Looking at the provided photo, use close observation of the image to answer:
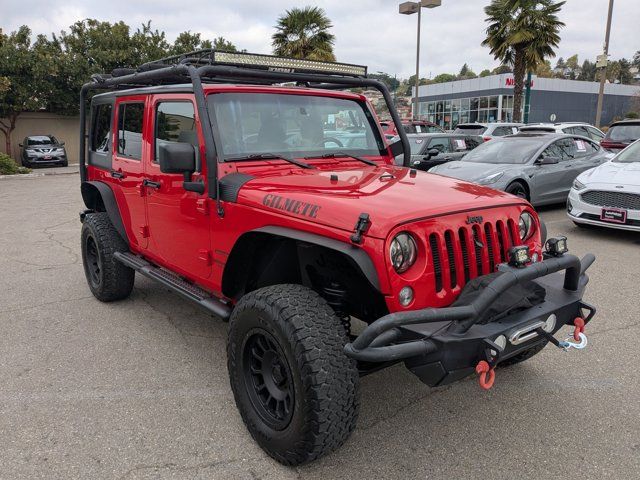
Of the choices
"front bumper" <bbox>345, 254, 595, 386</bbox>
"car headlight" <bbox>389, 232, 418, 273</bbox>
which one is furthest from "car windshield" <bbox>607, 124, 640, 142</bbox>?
"car headlight" <bbox>389, 232, 418, 273</bbox>

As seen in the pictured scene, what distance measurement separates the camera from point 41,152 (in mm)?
22531

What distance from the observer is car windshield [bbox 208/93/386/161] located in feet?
11.5

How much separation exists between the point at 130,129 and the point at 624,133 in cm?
1342

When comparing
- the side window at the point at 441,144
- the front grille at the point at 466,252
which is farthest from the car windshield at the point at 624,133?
the front grille at the point at 466,252

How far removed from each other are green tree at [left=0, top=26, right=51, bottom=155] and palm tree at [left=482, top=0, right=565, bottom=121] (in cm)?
2034

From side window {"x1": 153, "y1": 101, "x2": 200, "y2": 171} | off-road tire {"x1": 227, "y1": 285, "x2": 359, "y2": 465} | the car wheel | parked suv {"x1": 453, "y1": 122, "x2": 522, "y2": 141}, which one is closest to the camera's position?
off-road tire {"x1": 227, "y1": 285, "x2": 359, "y2": 465}

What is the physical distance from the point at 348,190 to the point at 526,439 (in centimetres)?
169

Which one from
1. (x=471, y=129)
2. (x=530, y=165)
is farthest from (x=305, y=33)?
(x=530, y=165)

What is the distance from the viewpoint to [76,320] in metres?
4.71

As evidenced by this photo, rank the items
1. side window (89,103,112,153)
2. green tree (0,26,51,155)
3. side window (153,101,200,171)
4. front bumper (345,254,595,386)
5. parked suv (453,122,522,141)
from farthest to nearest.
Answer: green tree (0,26,51,155) → parked suv (453,122,522,141) → side window (89,103,112,153) → side window (153,101,200,171) → front bumper (345,254,595,386)

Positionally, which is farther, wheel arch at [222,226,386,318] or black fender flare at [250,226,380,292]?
wheel arch at [222,226,386,318]

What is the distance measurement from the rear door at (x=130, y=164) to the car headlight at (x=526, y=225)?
282 cm

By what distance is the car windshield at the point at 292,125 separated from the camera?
3491 mm

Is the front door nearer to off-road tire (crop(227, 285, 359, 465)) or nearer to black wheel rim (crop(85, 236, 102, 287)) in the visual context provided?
off-road tire (crop(227, 285, 359, 465))
